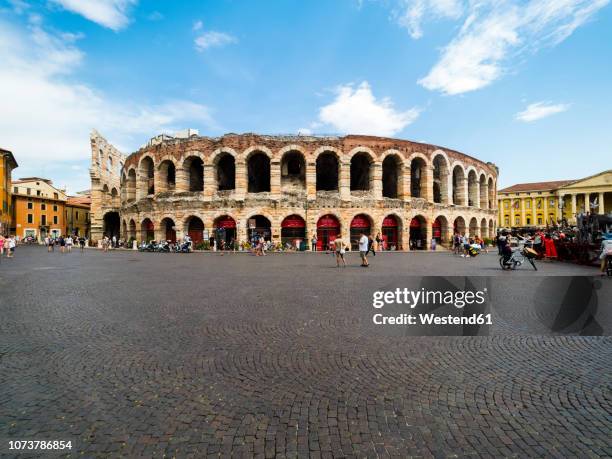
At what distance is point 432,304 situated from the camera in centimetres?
696

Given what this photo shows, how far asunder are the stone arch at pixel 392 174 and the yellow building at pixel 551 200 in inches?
2249

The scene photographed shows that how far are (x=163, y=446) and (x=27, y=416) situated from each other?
1449 mm

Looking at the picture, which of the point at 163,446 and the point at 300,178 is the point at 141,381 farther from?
the point at 300,178

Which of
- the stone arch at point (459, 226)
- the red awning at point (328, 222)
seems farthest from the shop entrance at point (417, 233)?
the red awning at point (328, 222)

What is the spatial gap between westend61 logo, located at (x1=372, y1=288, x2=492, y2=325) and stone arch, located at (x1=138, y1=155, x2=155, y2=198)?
29.9 m

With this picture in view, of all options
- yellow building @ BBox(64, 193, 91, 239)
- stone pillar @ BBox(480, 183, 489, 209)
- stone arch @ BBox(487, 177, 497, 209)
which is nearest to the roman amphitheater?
stone pillar @ BBox(480, 183, 489, 209)

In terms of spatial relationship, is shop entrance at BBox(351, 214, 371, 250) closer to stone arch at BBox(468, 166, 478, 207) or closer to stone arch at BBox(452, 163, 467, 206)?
stone arch at BBox(452, 163, 467, 206)

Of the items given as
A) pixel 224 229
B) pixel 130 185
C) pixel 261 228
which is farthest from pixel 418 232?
pixel 130 185

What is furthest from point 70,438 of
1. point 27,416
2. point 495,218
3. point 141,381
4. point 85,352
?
point 495,218

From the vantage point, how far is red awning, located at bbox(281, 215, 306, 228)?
27688mm

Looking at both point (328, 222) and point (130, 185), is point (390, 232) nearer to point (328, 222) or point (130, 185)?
point (328, 222)

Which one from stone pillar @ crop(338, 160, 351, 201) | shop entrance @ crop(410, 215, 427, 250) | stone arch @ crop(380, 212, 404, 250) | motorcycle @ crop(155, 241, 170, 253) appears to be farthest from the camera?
shop entrance @ crop(410, 215, 427, 250)

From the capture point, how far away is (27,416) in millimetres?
2682

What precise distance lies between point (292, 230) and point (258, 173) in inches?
349
